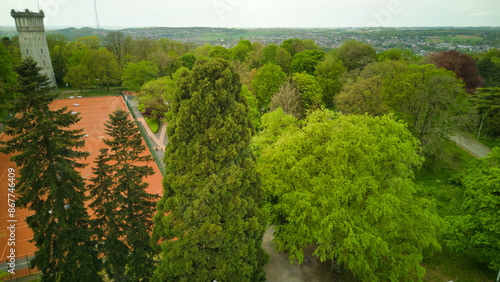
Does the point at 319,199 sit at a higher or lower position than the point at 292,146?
lower

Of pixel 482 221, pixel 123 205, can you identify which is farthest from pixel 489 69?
pixel 123 205

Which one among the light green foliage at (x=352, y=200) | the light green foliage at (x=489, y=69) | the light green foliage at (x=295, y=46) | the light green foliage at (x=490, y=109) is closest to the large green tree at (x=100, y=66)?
the light green foliage at (x=295, y=46)

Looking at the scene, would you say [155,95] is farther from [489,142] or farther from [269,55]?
[489,142]

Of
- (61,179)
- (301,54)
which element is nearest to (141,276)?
(61,179)

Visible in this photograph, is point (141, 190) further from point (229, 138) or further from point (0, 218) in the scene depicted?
point (0, 218)

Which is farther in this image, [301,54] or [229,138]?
[301,54]

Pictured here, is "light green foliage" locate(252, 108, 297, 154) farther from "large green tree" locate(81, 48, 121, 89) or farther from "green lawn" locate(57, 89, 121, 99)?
"green lawn" locate(57, 89, 121, 99)

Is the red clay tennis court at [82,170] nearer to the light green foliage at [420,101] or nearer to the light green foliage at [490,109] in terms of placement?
the light green foliage at [420,101]
